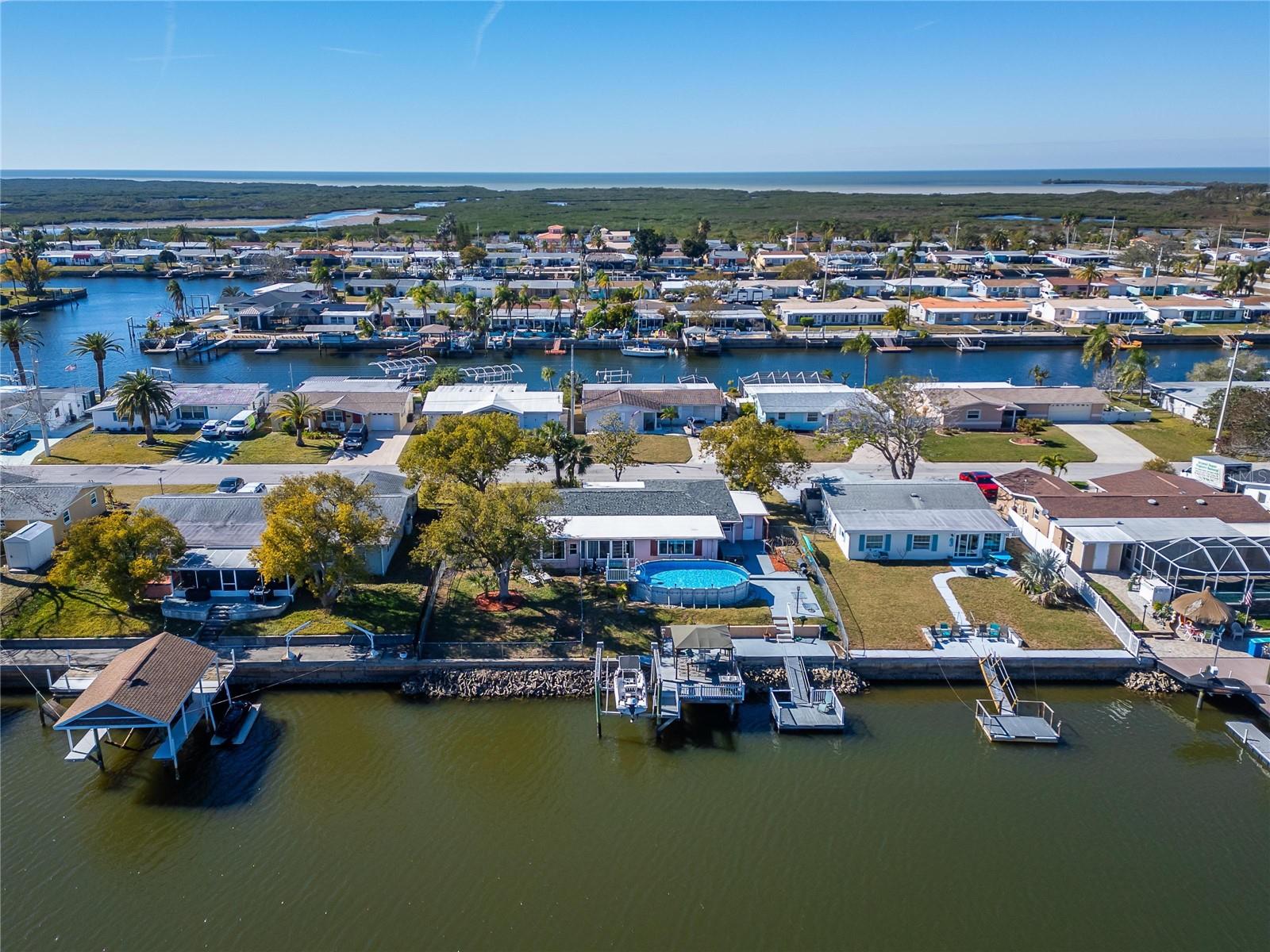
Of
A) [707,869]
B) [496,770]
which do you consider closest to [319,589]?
[496,770]

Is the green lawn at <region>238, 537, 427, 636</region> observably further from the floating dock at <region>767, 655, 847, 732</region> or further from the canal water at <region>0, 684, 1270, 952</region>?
the floating dock at <region>767, 655, 847, 732</region>

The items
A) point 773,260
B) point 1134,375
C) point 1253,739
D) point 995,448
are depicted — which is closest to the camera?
point 1253,739

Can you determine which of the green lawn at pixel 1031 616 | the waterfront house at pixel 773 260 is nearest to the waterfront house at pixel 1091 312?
the waterfront house at pixel 773 260

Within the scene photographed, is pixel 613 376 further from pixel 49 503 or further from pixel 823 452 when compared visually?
pixel 49 503

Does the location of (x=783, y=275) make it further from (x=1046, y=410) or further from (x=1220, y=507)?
(x=1220, y=507)

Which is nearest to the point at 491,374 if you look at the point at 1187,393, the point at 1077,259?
the point at 1187,393

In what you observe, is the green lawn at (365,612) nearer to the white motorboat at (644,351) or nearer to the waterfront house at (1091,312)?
the white motorboat at (644,351)

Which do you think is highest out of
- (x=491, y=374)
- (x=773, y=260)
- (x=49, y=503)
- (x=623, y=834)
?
(x=773, y=260)
